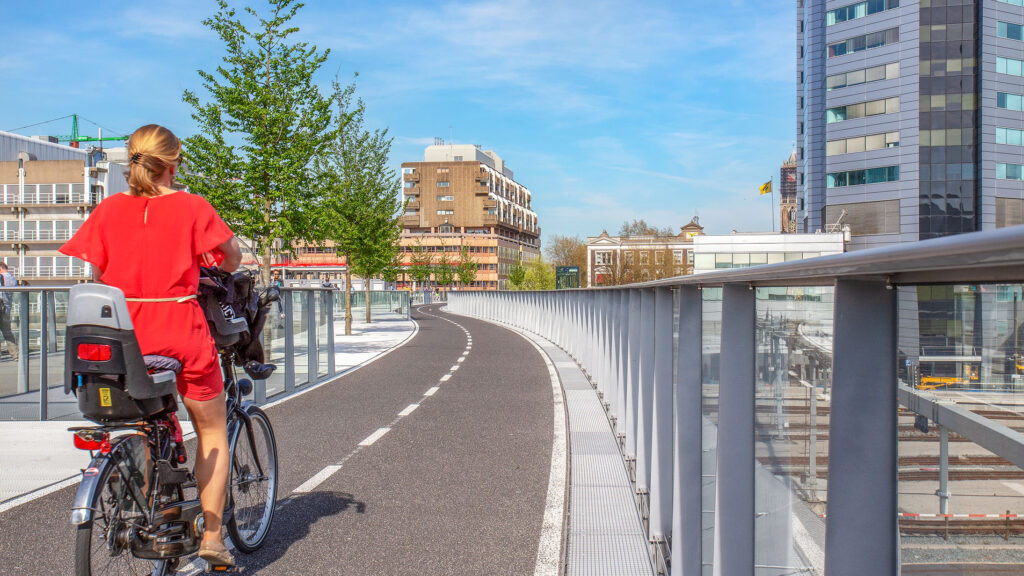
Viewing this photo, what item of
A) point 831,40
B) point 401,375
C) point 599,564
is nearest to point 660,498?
point 599,564

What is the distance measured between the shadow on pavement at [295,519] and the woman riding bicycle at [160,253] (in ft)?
2.61

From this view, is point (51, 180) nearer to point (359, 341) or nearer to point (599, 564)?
point (359, 341)

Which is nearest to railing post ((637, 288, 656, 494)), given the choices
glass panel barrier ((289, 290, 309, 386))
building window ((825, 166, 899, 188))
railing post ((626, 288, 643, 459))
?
Answer: railing post ((626, 288, 643, 459))

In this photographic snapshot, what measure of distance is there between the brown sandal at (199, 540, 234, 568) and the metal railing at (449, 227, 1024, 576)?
6.29 ft

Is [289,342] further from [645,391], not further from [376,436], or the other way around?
[645,391]

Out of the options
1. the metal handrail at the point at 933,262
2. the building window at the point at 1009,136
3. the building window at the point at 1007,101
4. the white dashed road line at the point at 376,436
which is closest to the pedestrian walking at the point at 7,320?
the white dashed road line at the point at 376,436

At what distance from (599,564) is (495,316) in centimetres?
4332

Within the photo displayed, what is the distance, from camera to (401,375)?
572 inches

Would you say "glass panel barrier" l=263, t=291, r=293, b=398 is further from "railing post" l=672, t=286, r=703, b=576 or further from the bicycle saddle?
"railing post" l=672, t=286, r=703, b=576

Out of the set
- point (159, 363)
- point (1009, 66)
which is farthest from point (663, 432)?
point (1009, 66)

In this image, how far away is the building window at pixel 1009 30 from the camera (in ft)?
228

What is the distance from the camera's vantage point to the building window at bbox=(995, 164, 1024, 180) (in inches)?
2771

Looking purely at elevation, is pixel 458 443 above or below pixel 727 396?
below

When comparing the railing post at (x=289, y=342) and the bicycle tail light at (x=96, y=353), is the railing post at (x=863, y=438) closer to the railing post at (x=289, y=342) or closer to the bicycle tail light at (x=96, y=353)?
the bicycle tail light at (x=96, y=353)
